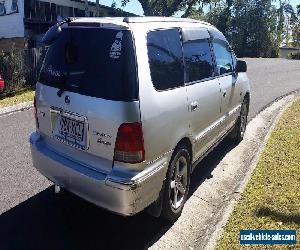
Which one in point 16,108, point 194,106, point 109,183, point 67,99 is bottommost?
point 16,108

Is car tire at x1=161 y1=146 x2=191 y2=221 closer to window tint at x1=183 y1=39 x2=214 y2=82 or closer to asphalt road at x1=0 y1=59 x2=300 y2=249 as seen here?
asphalt road at x1=0 y1=59 x2=300 y2=249

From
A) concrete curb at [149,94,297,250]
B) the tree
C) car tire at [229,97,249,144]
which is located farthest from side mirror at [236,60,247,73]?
the tree

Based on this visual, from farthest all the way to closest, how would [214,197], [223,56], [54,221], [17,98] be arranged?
[17,98]
[223,56]
[214,197]
[54,221]

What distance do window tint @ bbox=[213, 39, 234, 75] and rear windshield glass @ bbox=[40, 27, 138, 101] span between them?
2404mm

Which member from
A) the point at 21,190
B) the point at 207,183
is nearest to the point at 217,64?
the point at 207,183

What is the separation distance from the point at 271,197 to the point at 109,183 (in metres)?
2.54

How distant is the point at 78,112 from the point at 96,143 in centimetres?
37

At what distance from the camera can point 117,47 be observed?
352 cm

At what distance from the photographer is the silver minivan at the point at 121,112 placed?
3.45m

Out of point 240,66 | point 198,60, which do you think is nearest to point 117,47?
point 198,60

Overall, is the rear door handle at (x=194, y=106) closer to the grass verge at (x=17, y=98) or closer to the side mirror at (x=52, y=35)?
the side mirror at (x=52, y=35)

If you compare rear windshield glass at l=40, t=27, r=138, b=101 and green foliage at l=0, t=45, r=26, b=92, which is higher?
rear windshield glass at l=40, t=27, r=138, b=101

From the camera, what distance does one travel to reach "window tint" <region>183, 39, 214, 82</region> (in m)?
4.49

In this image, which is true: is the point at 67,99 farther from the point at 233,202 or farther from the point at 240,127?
the point at 240,127
